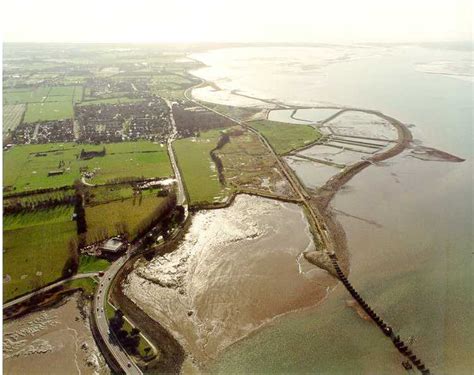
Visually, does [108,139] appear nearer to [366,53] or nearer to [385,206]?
[385,206]

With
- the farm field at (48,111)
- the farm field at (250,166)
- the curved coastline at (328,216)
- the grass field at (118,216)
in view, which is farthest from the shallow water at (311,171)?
the farm field at (48,111)

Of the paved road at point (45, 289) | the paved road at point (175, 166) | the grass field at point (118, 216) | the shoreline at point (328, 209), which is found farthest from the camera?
the paved road at point (175, 166)

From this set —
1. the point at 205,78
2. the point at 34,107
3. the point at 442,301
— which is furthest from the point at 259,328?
the point at 205,78

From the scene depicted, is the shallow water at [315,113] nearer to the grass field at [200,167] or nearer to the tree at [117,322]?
the grass field at [200,167]

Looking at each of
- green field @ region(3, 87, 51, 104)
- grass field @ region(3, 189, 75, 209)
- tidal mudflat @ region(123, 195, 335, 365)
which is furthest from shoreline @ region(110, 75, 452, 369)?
green field @ region(3, 87, 51, 104)

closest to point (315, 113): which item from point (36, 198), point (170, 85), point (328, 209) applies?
point (328, 209)
